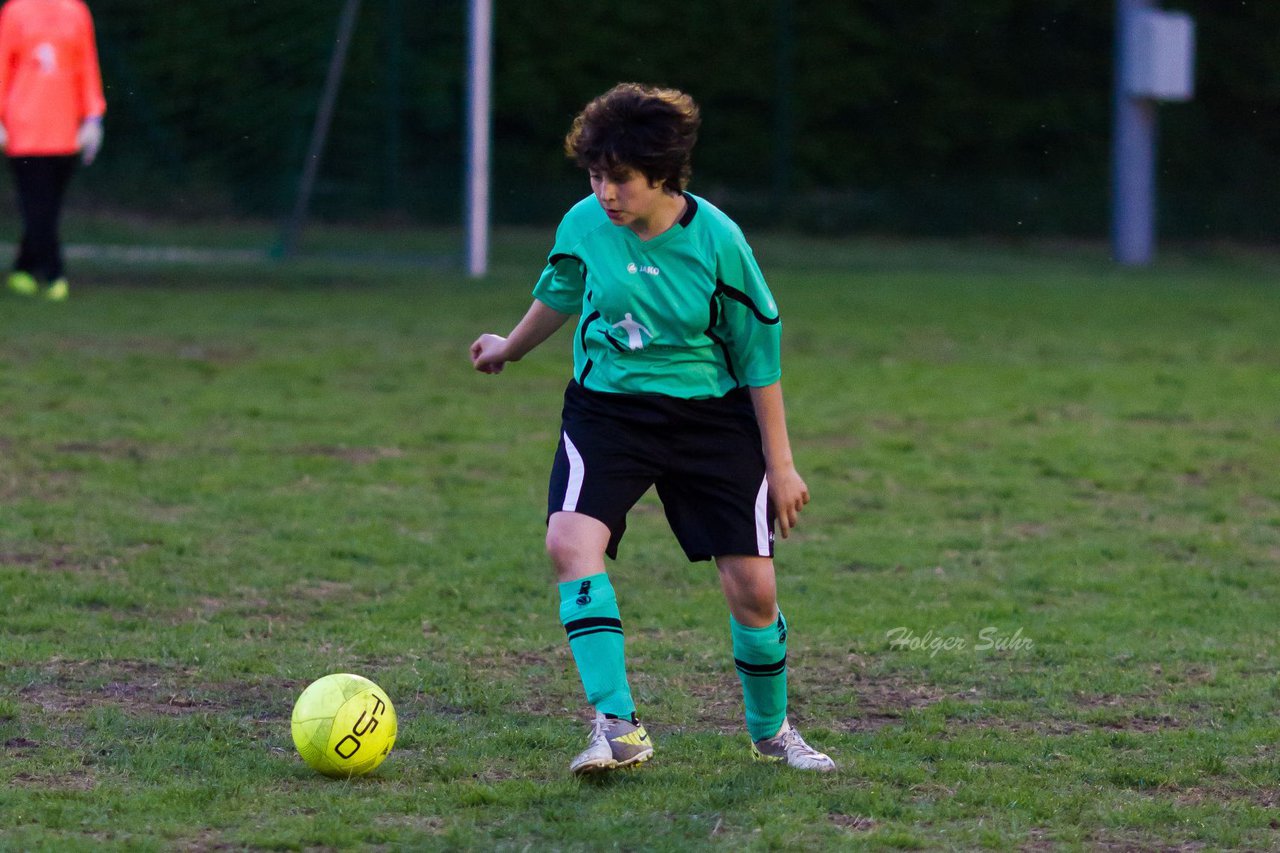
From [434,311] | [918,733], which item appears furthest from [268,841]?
[434,311]

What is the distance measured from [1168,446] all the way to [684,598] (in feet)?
12.2

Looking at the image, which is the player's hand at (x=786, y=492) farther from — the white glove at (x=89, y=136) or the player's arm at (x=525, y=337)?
the white glove at (x=89, y=136)

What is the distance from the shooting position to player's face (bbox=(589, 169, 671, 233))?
3.71m

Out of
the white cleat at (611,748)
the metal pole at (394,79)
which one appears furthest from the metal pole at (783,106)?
the white cleat at (611,748)

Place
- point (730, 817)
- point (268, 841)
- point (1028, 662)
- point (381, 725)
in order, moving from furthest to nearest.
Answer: point (1028, 662)
point (381, 725)
point (730, 817)
point (268, 841)

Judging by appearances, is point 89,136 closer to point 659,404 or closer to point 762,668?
point 659,404

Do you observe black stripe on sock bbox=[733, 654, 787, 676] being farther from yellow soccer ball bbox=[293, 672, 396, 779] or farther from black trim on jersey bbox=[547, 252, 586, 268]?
black trim on jersey bbox=[547, 252, 586, 268]

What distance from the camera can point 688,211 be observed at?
3.87 metres

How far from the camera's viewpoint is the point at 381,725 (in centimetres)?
388

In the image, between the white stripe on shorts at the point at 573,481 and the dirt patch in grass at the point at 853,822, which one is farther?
the white stripe on shorts at the point at 573,481

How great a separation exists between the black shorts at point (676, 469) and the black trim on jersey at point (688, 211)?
15.2 inches

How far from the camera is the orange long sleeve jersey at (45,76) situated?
41.2 feet

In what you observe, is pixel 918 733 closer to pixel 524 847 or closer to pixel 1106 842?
pixel 1106 842

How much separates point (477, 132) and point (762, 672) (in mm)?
11909
